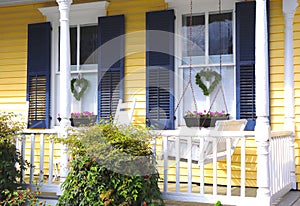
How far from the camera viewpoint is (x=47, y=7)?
654 centimetres

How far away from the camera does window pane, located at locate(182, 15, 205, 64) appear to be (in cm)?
588

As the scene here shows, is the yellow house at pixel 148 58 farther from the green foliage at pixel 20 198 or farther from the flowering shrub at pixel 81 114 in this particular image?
the green foliage at pixel 20 198

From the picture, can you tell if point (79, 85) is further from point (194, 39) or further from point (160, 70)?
point (194, 39)

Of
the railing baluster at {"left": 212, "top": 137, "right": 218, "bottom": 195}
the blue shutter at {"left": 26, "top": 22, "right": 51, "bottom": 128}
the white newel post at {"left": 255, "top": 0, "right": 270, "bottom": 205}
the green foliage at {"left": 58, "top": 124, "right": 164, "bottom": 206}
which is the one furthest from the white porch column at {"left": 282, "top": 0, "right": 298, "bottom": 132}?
the blue shutter at {"left": 26, "top": 22, "right": 51, "bottom": 128}

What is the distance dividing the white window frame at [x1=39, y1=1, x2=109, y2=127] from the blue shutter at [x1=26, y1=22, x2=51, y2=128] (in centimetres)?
9

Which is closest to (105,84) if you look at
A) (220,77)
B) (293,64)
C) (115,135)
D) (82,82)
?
(82,82)

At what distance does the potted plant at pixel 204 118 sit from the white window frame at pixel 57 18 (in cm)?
198

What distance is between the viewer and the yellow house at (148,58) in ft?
17.8

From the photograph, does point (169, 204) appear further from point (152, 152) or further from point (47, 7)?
point (47, 7)

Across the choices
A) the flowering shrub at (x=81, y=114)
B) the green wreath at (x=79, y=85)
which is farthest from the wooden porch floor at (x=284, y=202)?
the green wreath at (x=79, y=85)

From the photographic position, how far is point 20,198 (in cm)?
459

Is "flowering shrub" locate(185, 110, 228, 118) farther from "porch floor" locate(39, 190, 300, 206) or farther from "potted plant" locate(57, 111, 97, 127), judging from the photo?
"potted plant" locate(57, 111, 97, 127)

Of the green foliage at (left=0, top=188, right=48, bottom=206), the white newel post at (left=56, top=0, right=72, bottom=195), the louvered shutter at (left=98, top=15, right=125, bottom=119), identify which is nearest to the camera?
the green foliage at (left=0, top=188, right=48, bottom=206)

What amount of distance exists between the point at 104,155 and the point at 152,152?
0.48 meters
